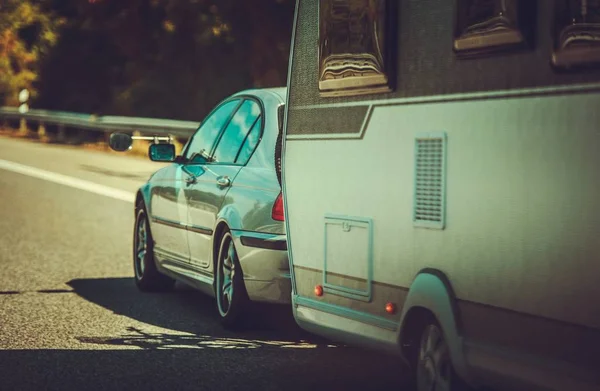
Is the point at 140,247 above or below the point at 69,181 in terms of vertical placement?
above

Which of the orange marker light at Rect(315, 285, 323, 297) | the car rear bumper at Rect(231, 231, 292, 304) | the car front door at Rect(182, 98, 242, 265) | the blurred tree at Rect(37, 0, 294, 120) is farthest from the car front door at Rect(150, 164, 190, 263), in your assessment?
the blurred tree at Rect(37, 0, 294, 120)

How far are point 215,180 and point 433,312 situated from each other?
3.98 metres

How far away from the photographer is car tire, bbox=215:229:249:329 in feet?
29.3

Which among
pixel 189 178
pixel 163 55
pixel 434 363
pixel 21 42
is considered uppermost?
pixel 21 42

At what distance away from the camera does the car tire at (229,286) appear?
8.92 m

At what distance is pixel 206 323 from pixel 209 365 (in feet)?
5.15

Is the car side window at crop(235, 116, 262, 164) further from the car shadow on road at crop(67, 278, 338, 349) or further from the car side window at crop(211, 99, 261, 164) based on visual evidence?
the car shadow on road at crop(67, 278, 338, 349)

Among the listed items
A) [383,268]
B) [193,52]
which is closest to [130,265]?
[383,268]

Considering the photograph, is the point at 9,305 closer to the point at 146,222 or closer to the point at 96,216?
the point at 146,222

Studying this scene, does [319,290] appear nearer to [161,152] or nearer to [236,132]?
[236,132]

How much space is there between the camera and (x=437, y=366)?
6023 mm

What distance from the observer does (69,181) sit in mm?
21500

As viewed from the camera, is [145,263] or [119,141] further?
[145,263]

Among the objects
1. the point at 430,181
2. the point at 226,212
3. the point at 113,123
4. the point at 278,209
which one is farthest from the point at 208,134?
the point at 113,123
